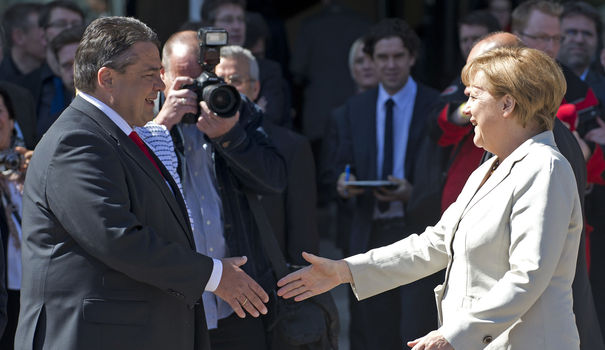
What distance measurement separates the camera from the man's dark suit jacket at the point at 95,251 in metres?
2.85

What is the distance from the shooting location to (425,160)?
16.5 ft

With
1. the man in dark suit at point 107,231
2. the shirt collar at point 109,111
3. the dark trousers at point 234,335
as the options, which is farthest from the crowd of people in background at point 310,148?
the shirt collar at point 109,111

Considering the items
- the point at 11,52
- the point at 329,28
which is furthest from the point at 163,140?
the point at 329,28

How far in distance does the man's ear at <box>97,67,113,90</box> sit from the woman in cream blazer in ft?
3.85

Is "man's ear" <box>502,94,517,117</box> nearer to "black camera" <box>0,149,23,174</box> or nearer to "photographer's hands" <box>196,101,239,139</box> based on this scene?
"photographer's hands" <box>196,101,239,139</box>

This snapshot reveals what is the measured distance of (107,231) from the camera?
282 cm

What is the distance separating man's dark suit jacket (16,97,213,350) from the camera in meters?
2.85

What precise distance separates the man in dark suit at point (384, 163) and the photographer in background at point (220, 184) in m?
1.47

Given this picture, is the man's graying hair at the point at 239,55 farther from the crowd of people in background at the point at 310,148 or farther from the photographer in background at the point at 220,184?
the photographer in background at the point at 220,184

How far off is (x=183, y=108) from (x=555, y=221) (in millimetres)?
1668

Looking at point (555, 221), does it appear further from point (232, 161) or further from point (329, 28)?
point (329, 28)

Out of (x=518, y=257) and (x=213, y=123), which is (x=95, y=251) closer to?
(x=213, y=123)

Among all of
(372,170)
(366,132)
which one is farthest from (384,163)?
(366,132)

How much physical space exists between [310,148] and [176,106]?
4.42ft
